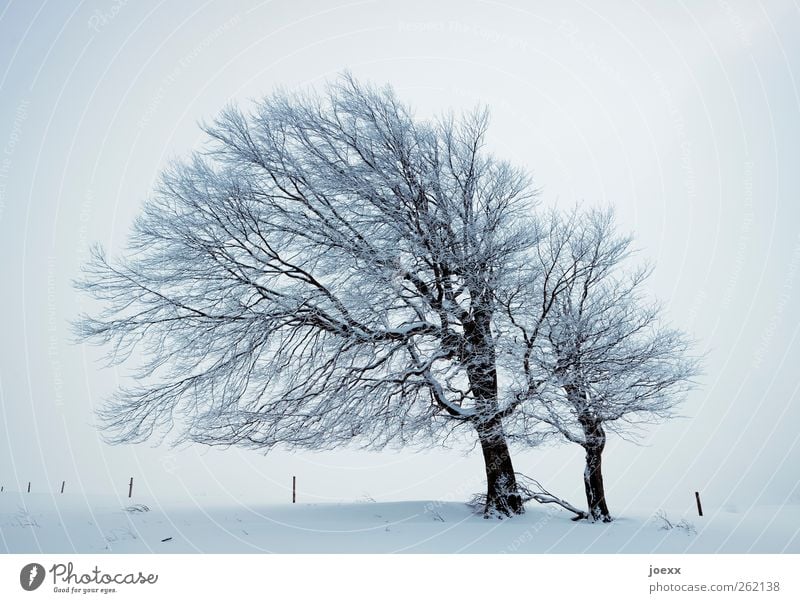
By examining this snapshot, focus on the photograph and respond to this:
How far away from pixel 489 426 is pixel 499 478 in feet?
3.37

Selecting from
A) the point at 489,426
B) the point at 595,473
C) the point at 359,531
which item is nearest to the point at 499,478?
the point at 489,426

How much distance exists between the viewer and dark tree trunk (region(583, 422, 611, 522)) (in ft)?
29.3

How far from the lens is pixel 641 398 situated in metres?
8.91

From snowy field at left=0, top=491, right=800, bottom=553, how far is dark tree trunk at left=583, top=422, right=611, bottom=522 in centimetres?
41

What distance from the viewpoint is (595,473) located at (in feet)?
30.5

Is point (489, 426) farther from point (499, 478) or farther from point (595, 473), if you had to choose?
point (595, 473)

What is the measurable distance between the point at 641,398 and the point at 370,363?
15.3ft
